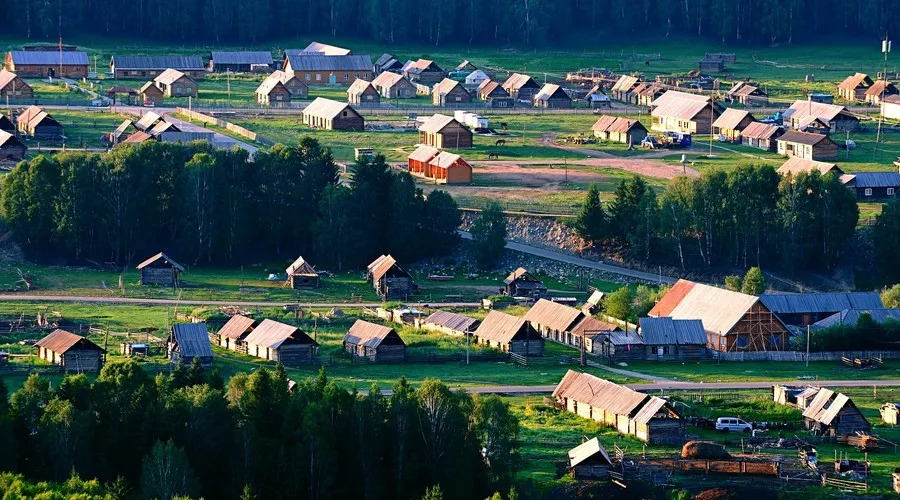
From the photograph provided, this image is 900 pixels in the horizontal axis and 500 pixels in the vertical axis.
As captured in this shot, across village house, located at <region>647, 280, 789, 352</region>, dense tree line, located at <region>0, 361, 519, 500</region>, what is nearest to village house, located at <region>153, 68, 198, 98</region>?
village house, located at <region>647, 280, 789, 352</region>

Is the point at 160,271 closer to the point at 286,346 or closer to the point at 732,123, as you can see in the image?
the point at 286,346

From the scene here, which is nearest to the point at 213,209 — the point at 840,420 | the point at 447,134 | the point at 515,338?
the point at 515,338

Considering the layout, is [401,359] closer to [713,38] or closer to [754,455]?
[754,455]

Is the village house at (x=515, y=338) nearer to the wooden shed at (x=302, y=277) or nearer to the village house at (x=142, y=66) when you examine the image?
the wooden shed at (x=302, y=277)

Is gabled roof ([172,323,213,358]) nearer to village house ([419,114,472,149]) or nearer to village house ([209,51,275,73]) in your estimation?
village house ([419,114,472,149])

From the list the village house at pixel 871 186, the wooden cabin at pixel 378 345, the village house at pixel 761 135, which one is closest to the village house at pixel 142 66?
the village house at pixel 761 135

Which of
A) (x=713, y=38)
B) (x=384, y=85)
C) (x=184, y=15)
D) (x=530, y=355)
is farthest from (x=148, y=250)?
(x=713, y=38)

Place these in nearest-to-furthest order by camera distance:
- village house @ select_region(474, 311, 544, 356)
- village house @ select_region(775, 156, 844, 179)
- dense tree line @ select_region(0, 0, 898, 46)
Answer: village house @ select_region(474, 311, 544, 356) < village house @ select_region(775, 156, 844, 179) < dense tree line @ select_region(0, 0, 898, 46)
